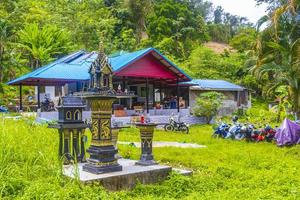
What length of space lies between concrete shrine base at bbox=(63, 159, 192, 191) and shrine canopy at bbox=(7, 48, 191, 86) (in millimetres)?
12391

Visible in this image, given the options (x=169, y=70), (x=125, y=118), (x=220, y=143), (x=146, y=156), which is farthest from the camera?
(x=169, y=70)

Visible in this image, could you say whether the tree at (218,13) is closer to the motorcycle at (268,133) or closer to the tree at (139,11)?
the tree at (139,11)

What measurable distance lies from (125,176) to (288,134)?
794cm

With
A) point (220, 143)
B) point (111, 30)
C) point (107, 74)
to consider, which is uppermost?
point (111, 30)

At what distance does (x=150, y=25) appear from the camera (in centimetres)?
3825

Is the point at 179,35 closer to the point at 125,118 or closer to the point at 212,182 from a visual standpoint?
the point at 125,118

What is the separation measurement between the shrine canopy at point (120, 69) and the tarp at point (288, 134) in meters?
9.16

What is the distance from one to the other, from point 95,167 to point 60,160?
2.16ft

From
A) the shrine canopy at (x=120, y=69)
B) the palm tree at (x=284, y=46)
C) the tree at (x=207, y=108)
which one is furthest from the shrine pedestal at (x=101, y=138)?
the tree at (x=207, y=108)

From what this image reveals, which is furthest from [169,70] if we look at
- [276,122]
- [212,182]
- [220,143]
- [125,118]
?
[212,182]

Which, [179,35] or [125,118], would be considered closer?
[125,118]

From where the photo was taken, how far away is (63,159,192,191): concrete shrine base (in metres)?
6.11

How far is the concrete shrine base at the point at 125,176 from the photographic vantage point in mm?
6109

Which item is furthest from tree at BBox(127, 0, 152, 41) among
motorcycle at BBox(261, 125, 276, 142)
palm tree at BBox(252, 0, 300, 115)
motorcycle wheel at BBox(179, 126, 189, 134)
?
motorcycle at BBox(261, 125, 276, 142)
